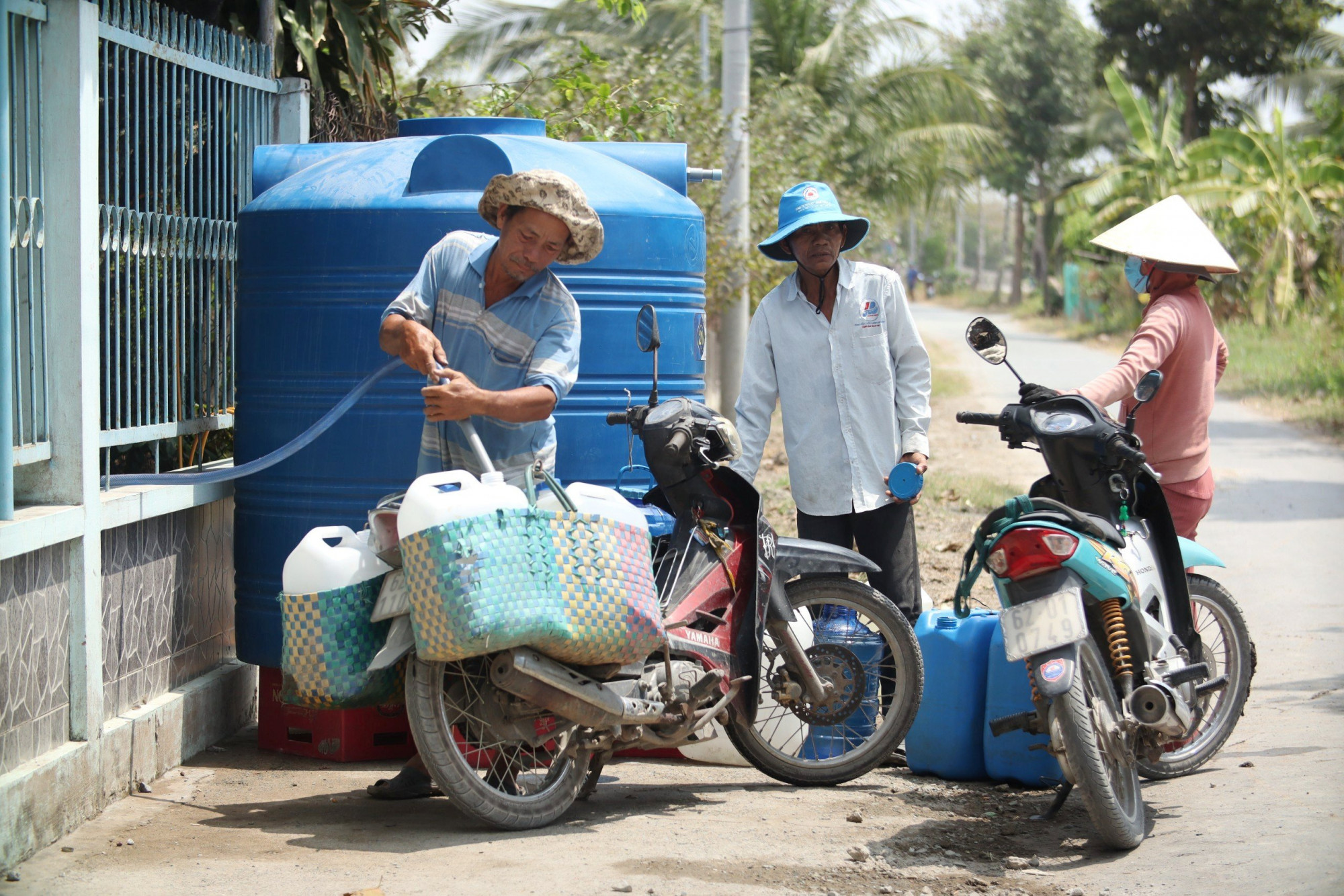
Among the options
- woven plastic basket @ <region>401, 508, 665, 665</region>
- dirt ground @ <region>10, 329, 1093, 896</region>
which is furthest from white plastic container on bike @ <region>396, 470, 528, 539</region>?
dirt ground @ <region>10, 329, 1093, 896</region>

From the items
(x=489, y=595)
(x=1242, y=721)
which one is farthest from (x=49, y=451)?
(x=1242, y=721)

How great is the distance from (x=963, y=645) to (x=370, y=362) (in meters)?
2.18

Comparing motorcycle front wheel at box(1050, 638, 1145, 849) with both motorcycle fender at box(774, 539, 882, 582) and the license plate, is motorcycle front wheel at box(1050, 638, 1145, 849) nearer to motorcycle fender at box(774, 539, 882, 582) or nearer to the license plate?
the license plate

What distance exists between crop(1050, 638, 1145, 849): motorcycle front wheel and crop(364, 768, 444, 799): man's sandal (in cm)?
189

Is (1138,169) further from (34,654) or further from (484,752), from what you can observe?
(34,654)

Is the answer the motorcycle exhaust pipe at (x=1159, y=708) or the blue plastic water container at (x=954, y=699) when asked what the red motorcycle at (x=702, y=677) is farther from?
the motorcycle exhaust pipe at (x=1159, y=708)

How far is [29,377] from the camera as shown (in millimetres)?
A: 3939

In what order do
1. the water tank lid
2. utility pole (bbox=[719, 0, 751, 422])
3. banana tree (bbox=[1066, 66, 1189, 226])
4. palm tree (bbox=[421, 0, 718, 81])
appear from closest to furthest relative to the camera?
the water tank lid < utility pole (bbox=[719, 0, 751, 422]) < palm tree (bbox=[421, 0, 718, 81]) < banana tree (bbox=[1066, 66, 1189, 226])

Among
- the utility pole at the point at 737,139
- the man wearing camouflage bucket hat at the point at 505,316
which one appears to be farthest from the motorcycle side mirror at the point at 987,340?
the utility pole at the point at 737,139

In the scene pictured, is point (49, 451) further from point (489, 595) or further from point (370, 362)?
point (489, 595)

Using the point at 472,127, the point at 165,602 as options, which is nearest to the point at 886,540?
the point at 472,127

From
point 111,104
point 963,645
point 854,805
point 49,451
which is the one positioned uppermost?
point 111,104

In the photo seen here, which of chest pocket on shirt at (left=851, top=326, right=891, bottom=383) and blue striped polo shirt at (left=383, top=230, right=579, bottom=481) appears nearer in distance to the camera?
blue striped polo shirt at (left=383, top=230, right=579, bottom=481)

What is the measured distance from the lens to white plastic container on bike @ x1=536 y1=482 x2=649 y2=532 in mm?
3807
